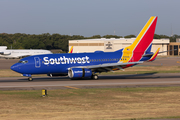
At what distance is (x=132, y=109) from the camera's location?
1962 cm

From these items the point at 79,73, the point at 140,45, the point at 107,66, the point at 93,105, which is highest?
the point at 140,45

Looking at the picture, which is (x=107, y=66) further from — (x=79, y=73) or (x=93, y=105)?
(x=93, y=105)

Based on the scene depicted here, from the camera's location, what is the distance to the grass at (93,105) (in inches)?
695

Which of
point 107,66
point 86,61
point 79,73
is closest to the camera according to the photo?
point 79,73

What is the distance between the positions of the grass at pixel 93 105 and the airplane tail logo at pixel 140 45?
640 inches

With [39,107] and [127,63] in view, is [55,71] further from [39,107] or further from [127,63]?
[39,107]

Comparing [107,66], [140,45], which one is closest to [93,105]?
[107,66]

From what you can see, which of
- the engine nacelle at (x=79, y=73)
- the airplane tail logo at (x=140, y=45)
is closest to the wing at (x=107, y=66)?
the engine nacelle at (x=79, y=73)

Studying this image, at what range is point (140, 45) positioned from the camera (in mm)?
45531

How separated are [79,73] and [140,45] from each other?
12414 millimetres

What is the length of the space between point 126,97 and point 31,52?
365ft

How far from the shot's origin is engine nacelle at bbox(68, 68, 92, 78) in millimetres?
39312

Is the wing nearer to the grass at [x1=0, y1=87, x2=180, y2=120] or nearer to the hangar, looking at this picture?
the grass at [x1=0, y1=87, x2=180, y2=120]

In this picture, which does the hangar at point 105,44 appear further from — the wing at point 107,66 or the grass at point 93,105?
the grass at point 93,105
